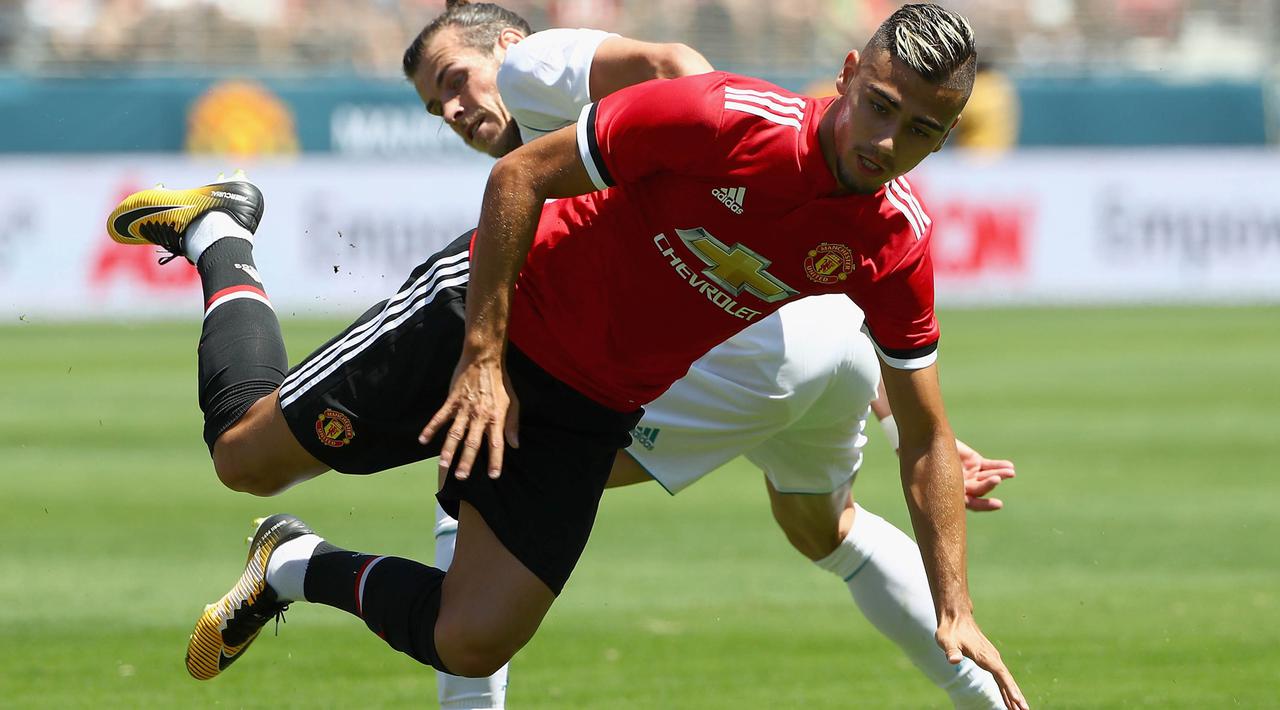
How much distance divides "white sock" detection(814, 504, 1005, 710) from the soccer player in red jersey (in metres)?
0.80

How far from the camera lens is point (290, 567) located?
5195mm

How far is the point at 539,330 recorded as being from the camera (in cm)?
465

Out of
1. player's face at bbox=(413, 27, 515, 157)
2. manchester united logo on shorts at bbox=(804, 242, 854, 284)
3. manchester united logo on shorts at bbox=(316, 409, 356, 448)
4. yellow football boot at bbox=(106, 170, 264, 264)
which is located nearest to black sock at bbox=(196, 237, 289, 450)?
yellow football boot at bbox=(106, 170, 264, 264)

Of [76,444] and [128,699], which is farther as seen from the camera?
[76,444]

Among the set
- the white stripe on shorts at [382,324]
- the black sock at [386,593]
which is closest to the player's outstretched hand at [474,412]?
the white stripe on shorts at [382,324]

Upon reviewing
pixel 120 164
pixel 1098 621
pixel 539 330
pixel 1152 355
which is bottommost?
pixel 120 164

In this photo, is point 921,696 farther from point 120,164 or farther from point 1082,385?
point 120,164

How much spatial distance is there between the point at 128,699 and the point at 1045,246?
51.8 feet

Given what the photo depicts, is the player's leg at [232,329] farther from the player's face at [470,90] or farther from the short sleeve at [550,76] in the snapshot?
the short sleeve at [550,76]

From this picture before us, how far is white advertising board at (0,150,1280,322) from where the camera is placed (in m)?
18.2

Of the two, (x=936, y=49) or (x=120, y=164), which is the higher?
(x=936, y=49)

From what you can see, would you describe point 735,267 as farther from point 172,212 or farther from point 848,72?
point 172,212

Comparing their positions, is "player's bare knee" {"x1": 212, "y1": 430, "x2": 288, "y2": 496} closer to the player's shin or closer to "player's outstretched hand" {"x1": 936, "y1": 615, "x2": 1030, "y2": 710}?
the player's shin

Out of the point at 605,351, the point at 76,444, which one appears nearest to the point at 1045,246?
the point at 76,444
